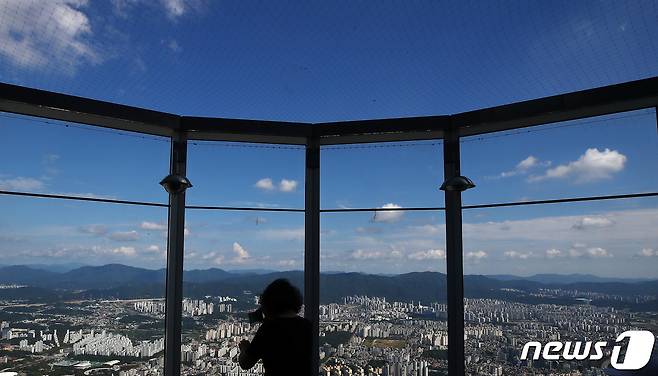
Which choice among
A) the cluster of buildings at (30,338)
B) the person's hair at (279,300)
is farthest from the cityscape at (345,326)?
the person's hair at (279,300)

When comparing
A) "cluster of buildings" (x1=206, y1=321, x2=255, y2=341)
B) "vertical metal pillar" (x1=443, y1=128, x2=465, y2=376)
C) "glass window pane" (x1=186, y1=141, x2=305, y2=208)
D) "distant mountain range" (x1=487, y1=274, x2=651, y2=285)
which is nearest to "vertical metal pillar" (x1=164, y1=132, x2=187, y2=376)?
"glass window pane" (x1=186, y1=141, x2=305, y2=208)

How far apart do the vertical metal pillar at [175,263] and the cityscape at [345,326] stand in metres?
0.08

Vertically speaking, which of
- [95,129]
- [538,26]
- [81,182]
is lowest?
[81,182]

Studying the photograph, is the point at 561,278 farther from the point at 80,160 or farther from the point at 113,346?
the point at 80,160

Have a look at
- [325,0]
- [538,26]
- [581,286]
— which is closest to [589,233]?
[581,286]

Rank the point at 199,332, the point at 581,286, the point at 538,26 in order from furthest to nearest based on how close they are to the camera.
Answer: the point at 199,332
the point at 581,286
the point at 538,26

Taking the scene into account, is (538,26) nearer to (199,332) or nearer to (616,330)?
A: (616,330)

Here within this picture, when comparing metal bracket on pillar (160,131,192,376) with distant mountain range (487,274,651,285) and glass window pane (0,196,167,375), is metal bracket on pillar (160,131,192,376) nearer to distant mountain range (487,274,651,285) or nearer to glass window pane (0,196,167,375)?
glass window pane (0,196,167,375)

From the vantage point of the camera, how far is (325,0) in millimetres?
4176

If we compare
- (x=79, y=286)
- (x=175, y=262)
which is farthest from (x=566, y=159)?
(x=79, y=286)

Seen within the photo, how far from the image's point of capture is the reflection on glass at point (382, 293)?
480 cm

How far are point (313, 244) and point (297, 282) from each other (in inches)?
15.2

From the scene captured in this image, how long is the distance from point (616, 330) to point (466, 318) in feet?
3.75

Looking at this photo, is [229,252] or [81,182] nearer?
[81,182]
